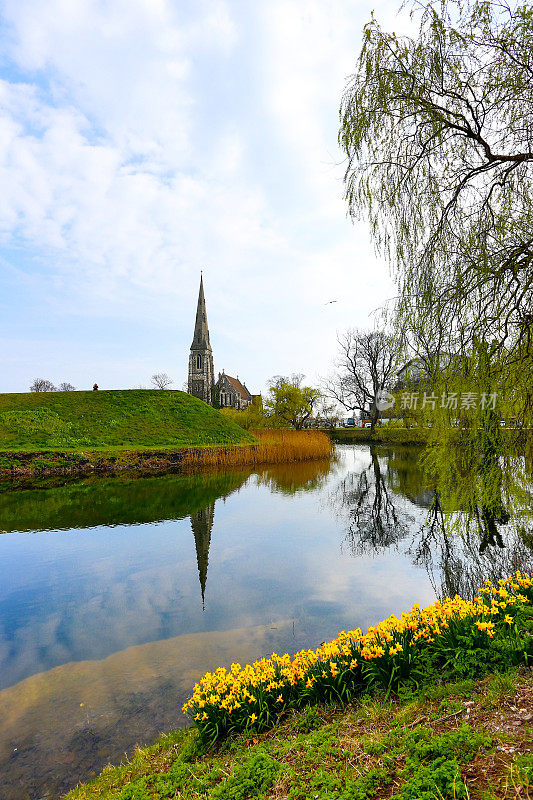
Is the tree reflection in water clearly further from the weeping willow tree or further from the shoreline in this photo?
the shoreline

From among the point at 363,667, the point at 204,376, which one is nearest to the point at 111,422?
the point at 363,667

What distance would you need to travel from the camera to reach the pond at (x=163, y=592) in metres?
4.15

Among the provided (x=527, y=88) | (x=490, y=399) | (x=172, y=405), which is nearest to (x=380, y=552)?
(x=490, y=399)

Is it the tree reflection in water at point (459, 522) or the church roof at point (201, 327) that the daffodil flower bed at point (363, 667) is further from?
the church roof at point (201, 327)

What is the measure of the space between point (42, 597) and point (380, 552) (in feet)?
22.1

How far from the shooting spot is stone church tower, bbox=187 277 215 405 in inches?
3253

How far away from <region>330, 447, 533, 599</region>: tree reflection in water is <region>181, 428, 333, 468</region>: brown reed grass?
934 centimetres

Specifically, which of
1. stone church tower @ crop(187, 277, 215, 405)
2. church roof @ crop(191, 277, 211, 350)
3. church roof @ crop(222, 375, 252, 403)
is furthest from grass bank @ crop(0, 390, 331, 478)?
church roof @ crop(222, 375, 252, 403)

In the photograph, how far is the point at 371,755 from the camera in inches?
103

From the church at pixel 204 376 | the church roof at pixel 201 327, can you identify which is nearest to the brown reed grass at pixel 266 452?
the church at pixel 204 376

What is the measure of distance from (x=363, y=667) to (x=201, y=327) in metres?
85.7

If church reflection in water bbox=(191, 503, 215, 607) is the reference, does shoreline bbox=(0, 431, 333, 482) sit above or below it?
above

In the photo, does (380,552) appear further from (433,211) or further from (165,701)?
(433,211)

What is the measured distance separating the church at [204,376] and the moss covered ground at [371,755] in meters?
74.8
